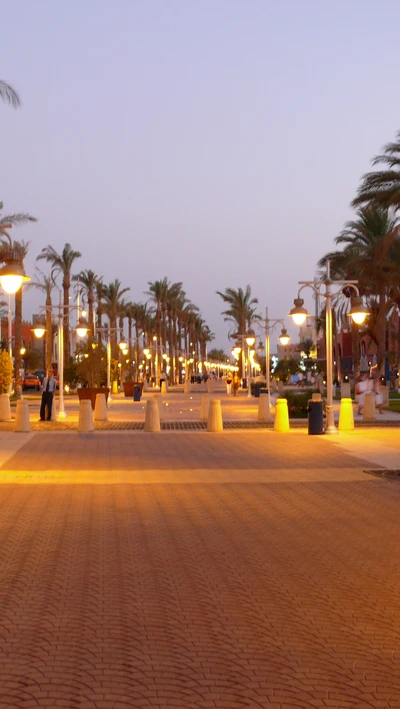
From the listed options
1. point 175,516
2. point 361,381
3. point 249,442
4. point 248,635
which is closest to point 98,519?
point 175,516

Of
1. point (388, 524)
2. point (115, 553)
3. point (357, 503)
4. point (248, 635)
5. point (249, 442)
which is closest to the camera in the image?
point (248, 635)

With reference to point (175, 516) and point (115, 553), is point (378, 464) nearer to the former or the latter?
point (175, 516)

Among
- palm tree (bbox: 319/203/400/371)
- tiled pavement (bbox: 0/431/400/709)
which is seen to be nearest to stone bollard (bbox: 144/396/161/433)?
tiled pavement (bbox: 0/431/400/709)

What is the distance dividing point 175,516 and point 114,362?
56.1m

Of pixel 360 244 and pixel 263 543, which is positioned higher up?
pixel 360 244

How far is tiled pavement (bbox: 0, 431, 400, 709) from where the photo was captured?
5.66 metres

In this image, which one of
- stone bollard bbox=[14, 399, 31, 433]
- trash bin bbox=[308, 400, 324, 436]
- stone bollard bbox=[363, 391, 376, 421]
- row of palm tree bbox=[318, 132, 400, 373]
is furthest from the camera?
row of palm tree bbox=[318, 132, 400, 373]

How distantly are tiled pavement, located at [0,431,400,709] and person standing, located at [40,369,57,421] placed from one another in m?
15.7

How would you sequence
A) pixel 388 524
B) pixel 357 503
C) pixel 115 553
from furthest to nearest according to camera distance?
pixel 357 503 < pixel 388 524 < pixel 115 553

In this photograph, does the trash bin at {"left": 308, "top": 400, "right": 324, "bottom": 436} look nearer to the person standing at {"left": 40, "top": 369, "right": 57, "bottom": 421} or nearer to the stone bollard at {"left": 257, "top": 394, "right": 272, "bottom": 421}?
the stone bollard at {"left": 257, "top": 394, "right": 272, "bottom": 421}

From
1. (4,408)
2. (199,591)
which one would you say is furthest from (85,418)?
(199,591)

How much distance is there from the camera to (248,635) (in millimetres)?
6758

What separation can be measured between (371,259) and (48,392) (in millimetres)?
22864

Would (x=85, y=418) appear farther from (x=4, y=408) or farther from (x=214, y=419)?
(x=4, y=408)
